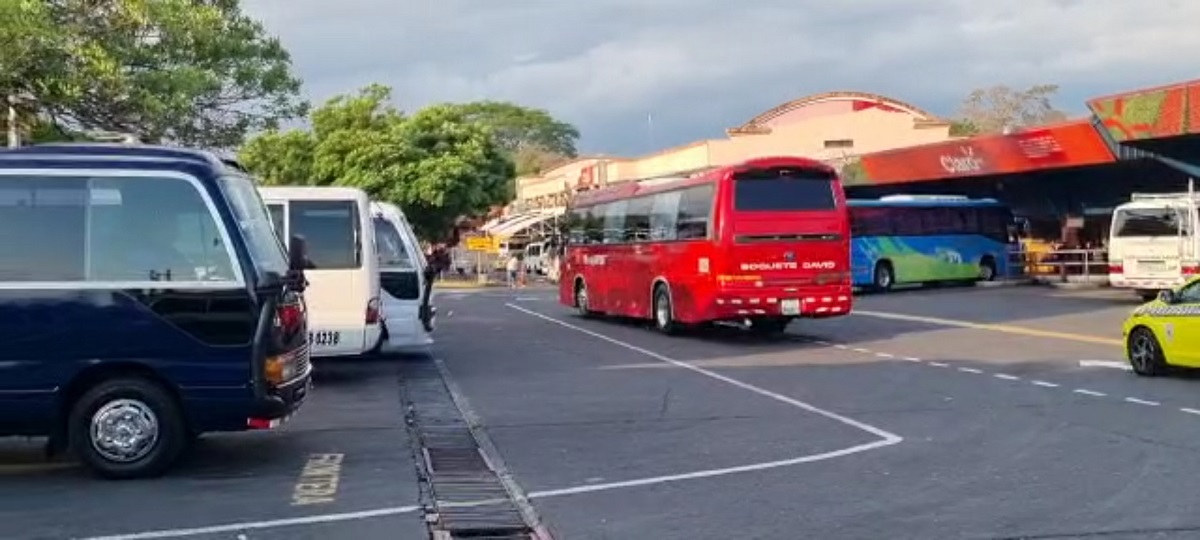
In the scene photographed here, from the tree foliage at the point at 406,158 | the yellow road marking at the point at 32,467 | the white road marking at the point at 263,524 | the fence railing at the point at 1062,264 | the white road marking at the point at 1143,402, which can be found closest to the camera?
the white road marking at the point at 263,524

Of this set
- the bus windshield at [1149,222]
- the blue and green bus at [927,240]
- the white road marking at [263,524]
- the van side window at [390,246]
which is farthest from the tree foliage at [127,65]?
the blue and green bus at [927,240]

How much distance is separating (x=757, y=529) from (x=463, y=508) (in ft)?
6.43

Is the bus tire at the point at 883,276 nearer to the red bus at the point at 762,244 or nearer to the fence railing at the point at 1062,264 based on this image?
the fence railing at the point at 1062,264

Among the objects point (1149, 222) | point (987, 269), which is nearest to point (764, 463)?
point (1149, 222)

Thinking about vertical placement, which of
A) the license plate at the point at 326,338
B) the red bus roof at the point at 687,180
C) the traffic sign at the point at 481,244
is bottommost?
the license plate at the point at 326,338

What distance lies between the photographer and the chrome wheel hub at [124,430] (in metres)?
9.59

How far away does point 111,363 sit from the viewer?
958cm

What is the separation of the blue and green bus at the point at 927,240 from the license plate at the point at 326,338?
86.0ft

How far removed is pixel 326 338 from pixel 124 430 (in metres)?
5.98

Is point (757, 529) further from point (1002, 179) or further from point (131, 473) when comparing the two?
point (1002, 179)

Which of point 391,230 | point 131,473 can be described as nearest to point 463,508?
point 131,473

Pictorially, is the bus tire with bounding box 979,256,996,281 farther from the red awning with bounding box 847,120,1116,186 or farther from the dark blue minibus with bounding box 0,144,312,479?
the dark blue minibus with bounding box 0,144,312,479

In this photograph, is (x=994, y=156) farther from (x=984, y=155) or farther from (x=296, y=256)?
(x=296, y=256)

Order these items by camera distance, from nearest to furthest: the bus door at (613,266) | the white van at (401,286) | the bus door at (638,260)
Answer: the white van at (401,286), the bus door at (638,260), the bus door at (613,266)
